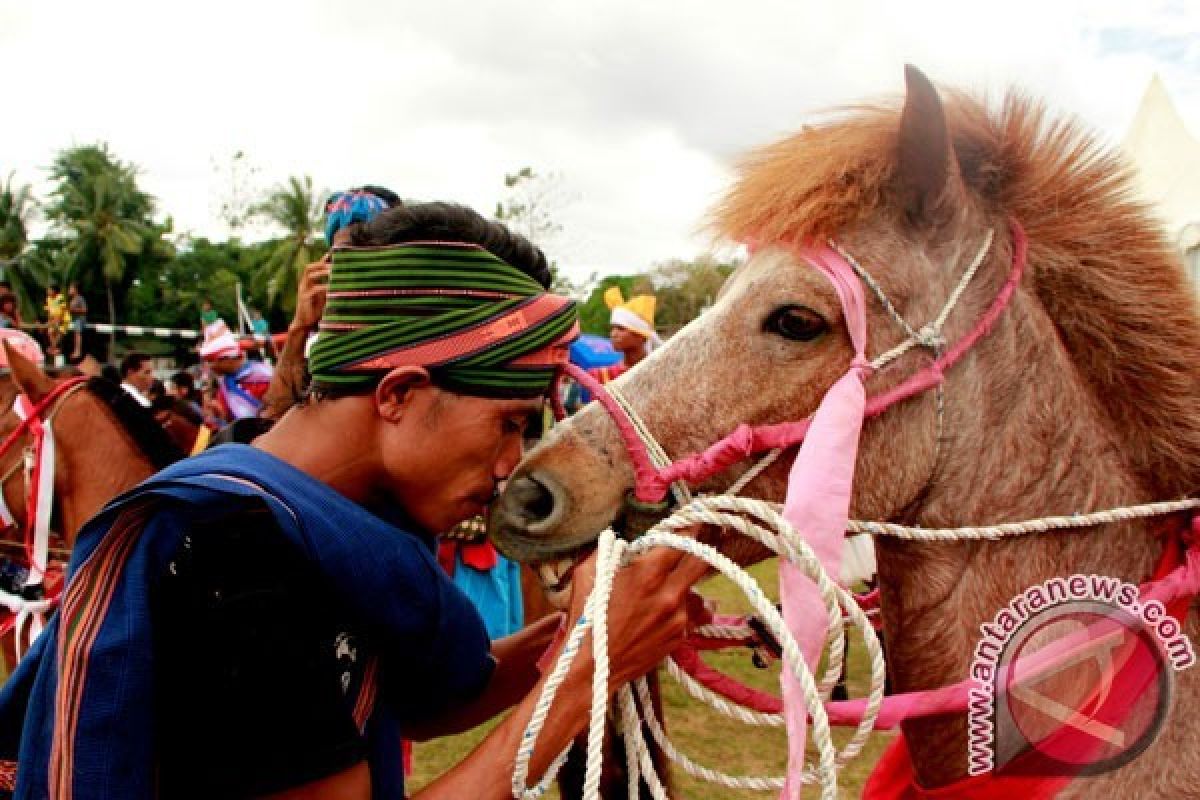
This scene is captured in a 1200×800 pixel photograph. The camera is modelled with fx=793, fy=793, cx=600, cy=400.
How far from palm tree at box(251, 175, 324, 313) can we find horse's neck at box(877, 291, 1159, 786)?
45647 mm

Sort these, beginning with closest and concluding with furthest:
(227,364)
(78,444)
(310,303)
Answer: (310,303) → (78,444) → (227,364)

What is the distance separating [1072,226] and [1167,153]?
380 inches

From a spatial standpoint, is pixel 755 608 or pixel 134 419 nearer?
pixel 755 608

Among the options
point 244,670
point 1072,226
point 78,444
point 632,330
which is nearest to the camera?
point 244,670

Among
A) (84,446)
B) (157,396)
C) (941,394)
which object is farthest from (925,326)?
(157,396)

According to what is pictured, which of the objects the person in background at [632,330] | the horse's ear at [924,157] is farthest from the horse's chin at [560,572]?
the person in background at [632,330]

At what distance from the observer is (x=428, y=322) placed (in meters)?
1.44

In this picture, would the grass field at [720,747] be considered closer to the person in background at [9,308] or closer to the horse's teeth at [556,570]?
the horse's teeth at [556,570]

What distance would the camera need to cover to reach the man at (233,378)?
6754 mm

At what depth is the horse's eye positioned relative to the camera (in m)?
1.64

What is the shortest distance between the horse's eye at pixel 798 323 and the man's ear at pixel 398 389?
0.73 metres

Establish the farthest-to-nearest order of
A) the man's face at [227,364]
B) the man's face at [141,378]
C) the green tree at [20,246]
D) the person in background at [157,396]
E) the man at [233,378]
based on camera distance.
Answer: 1. the green tree at [20,246]
2. the man's face at [141,378]
3. the person in background at [157,396]
4. the man's face at [227,364]
5. the man at [233,378]

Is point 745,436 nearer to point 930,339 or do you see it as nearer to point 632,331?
point 930,339

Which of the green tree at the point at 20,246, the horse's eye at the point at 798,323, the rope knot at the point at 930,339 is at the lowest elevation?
the rope knot at the point at 930,339
